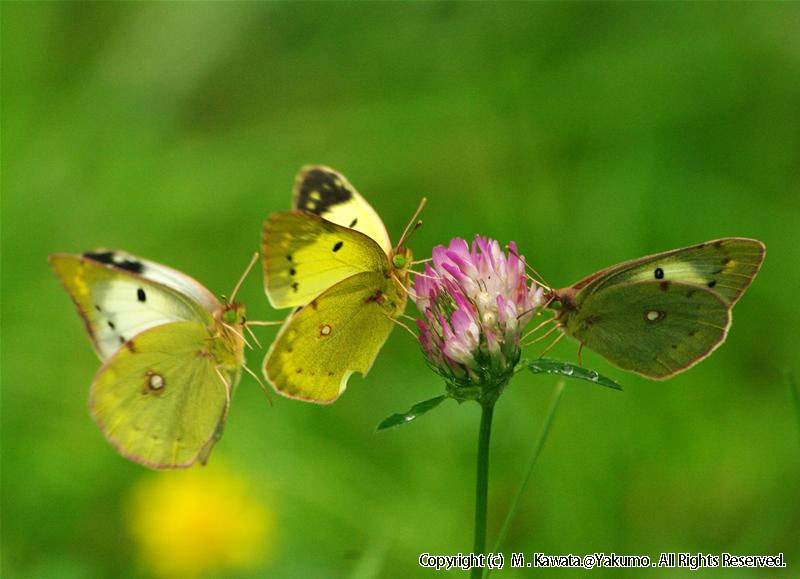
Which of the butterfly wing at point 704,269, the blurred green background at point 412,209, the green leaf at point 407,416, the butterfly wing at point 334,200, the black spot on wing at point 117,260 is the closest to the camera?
the green leaf at point 407,416

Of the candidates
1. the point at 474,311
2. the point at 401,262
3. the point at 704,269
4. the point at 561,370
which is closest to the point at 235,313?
the point at 401,262

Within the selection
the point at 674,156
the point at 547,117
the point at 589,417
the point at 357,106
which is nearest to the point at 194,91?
the point at 357,106

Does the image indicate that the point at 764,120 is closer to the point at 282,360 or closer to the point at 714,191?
the point at 714,191

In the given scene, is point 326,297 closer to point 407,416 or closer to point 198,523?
point 407,416

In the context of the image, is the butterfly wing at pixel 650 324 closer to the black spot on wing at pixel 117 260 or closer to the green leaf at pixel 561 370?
the green leaf at pixel 561 370

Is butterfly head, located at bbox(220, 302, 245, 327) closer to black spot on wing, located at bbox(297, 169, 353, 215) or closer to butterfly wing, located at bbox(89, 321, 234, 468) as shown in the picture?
butterfly wing, located at bbox(89, 321, 234, 468)


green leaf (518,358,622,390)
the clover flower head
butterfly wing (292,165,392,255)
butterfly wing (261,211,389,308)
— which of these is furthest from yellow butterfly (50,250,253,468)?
green leaf (518,358,622,390)

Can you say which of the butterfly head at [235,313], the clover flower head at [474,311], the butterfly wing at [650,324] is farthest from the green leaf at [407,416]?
the butterfly head at [235,313]
